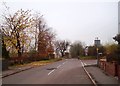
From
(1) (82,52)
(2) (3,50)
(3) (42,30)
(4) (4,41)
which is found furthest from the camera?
(1) (82,52)

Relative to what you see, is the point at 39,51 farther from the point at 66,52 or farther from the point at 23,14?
the point at 66,52

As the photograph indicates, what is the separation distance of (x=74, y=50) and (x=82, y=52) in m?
6.76

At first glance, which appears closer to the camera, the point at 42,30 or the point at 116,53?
the point at 116,53

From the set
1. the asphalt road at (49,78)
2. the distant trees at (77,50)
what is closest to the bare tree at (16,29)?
the asphalt road at (49,78)

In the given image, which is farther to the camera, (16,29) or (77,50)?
(77,50)

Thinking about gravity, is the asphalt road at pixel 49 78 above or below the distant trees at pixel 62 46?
below

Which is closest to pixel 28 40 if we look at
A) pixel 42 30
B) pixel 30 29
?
pixel 30 29

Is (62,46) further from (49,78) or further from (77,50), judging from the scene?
(49,78)

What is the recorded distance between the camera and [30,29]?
53125 mm

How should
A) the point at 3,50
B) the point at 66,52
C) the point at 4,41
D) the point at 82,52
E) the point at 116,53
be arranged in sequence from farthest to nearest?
the point at 66,52 < the point at 82,52 < the point at 4,41 < the point at 3,50 < the point at 116,53

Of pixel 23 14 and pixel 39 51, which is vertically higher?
pixel 23 14

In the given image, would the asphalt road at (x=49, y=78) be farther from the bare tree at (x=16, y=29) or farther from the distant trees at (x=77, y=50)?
the distant trees at (x=77, y=50)

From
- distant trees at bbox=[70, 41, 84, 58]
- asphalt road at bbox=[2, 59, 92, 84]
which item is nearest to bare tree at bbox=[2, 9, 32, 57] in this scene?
asphalt road at bbox=[2, 59, 92, 84]

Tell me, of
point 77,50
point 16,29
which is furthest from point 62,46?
point 16,29
